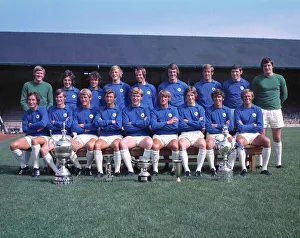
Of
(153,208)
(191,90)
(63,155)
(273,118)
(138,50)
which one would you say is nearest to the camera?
(153,208)

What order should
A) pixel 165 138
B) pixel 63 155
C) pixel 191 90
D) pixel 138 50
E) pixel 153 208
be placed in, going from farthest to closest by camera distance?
pixel 138 50, pixel 191 90, pixel 165 138, pixel 63 155, pixel 153 208

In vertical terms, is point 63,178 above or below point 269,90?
below

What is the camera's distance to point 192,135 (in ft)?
21.6

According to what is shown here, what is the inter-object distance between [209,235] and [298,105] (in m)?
26.0

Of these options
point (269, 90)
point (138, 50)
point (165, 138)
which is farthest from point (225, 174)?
point (138, 50)

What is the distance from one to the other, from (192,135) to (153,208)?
8.60ft

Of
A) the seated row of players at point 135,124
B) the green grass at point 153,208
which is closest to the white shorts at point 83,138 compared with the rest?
the seated row of players at point 135,124

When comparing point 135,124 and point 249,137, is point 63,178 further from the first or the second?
point 249,137

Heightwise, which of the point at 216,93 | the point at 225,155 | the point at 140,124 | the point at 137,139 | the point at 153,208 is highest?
the point at 216,93

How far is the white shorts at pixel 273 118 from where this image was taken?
7.10 metres

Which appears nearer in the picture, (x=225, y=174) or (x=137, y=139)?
(x=225, y=174)

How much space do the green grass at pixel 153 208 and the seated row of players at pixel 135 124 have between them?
0.60 meters

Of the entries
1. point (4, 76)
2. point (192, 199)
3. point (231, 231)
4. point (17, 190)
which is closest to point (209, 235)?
point (231, 231)

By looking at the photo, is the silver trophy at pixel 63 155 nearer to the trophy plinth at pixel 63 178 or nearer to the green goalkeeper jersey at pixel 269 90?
the trophy plinth at pixel 63 178
